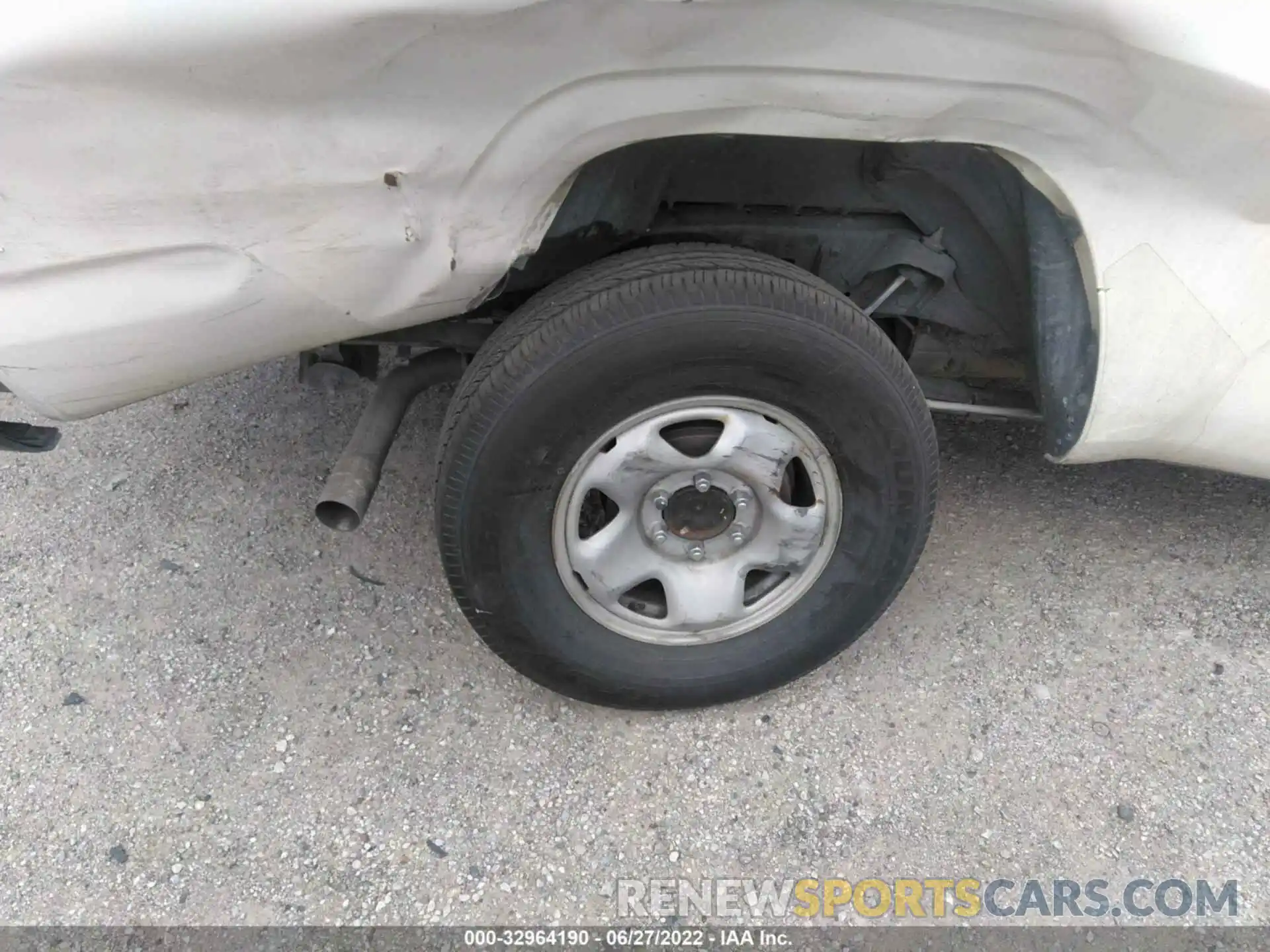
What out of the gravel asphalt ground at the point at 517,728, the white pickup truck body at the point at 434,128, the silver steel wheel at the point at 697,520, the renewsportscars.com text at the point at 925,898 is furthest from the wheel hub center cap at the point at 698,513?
the renewsportscars.com text at the point at 925,898

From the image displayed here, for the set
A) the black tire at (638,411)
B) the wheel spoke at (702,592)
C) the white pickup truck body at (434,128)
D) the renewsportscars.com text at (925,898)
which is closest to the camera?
the white pickup truck body at (434,128)

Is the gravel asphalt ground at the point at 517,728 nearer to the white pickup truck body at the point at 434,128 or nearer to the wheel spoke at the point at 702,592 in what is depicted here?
the wheel spoke at the point at 702,592

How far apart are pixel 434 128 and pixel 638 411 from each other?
2.15 feet

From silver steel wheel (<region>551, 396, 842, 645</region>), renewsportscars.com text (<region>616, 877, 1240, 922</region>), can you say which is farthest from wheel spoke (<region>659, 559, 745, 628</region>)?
renewsportscars.com text (<region>616, 877, 1240, 922</region>)

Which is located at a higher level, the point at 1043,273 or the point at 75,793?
the point at 1043,273

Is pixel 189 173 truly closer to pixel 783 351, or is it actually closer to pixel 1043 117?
→ pixel 783 351

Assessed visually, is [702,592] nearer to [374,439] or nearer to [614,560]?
[614,560]

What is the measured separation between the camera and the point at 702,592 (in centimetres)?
202

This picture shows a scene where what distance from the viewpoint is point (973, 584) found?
2457 mm

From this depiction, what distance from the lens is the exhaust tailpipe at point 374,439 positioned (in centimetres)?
186

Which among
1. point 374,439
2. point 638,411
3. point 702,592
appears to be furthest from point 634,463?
point 374,439

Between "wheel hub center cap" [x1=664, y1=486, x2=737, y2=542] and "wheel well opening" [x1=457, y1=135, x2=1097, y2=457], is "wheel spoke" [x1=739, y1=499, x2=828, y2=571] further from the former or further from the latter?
"wheel well opening" [x1=457, y1=135, x2=1097, y2=457]

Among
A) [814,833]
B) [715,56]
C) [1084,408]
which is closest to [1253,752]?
[1084,408]

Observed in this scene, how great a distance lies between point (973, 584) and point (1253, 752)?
0.74 metres
